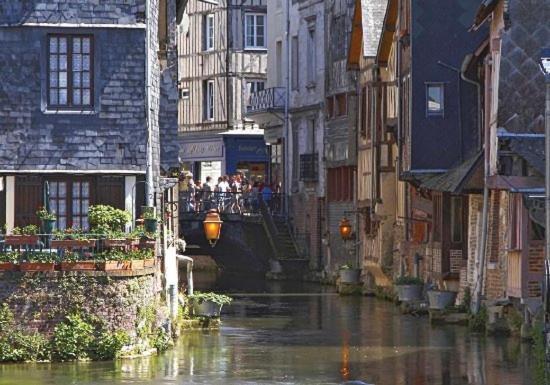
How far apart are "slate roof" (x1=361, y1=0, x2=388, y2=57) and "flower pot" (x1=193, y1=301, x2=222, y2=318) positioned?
20.0 m

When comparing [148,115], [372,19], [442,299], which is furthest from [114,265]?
[372,19]

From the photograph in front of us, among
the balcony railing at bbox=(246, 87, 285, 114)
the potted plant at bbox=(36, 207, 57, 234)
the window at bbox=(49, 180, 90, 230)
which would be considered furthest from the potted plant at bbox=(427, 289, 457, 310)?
the balcony railing at bbox=(246, 87, 285, 114)

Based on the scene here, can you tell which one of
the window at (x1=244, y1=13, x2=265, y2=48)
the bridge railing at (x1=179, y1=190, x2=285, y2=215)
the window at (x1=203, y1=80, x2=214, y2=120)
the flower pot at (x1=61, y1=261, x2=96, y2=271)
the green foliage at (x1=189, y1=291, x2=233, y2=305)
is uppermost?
the window at (x1=244, y1=13, x2=265, y2=48)

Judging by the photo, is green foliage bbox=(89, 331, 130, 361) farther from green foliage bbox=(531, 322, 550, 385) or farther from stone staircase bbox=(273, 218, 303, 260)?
stone staircase bbox=(273, 218, 303, 260)

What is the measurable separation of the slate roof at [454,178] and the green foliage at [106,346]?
12.4 m

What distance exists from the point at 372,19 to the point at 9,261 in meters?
29.7

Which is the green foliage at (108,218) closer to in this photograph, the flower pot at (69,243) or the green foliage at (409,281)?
the flower pot at (69,243)

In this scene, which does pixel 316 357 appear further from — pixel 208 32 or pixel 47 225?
pixel 208 32

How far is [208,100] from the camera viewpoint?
9444 centimetres

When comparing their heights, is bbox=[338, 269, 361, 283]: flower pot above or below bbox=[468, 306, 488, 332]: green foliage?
above

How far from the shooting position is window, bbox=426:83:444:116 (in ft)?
171

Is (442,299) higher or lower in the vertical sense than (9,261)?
lower

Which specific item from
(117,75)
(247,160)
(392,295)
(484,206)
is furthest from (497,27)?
(247,160)

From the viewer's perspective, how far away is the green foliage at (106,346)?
36.6 meters
